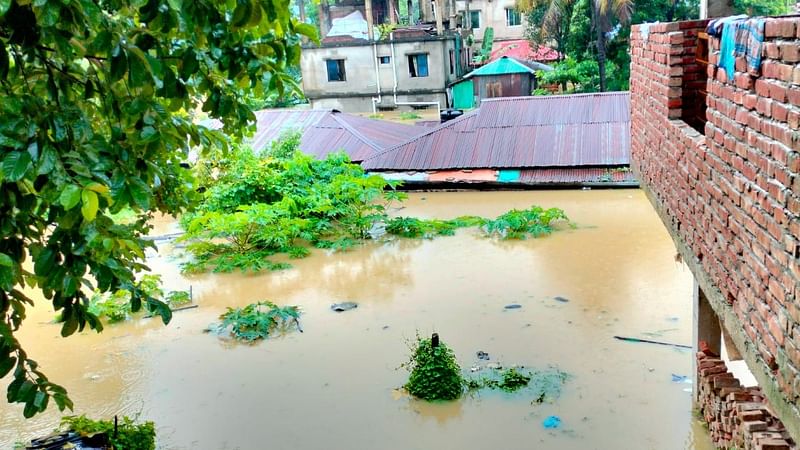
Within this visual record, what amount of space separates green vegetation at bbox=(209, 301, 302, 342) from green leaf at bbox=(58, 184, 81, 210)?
6.39 metres

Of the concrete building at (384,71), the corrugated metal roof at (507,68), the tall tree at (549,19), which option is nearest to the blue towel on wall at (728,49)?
the tall tree at (549,19)

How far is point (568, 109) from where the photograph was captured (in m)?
16.7

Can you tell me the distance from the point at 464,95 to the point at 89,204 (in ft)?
79.2

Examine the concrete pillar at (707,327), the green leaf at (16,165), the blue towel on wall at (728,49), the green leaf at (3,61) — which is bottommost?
the concrete pillar at (707,327)

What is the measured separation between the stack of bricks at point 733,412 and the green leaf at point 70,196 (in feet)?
12.9

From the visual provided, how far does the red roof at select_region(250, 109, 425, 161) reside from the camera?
17.5m

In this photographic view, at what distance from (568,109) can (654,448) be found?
11.7m

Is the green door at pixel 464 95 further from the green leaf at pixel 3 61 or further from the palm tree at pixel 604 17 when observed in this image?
the green leaf at pixel 3 61

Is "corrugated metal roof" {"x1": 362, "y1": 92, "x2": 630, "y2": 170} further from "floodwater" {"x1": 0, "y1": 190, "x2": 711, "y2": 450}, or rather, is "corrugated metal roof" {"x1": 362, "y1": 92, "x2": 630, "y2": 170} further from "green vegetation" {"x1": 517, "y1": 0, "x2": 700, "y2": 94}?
"green vegetation" {"x1": 517, "y1": 0, "x2": 700, "y2": 94}

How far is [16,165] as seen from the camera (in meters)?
2.65

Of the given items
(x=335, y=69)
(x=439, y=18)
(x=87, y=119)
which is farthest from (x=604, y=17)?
(x=87, y=119)

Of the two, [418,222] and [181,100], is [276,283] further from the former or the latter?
[181,100]

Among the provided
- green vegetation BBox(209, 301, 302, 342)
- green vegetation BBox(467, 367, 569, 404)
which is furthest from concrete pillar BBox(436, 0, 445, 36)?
green vegetation BBox(467, 367, 569, 404)

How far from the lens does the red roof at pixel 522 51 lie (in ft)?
91.4
